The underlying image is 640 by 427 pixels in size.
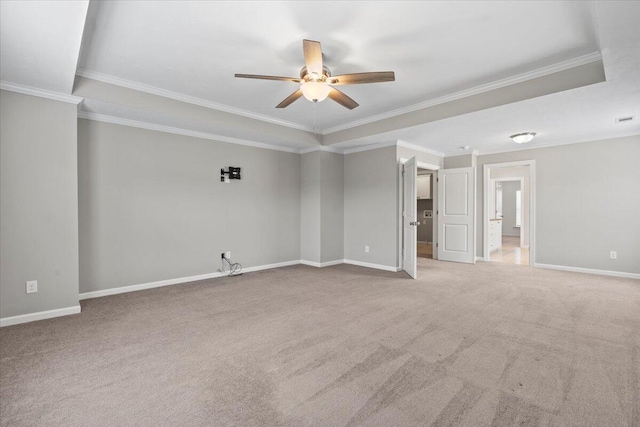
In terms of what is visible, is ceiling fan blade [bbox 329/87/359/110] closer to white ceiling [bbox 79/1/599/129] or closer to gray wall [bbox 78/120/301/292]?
white ceiling [bbox 79/1/599/129]

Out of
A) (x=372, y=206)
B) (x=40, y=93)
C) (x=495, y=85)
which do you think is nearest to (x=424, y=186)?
(x=372, y=206)

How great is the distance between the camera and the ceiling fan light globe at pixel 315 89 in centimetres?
290

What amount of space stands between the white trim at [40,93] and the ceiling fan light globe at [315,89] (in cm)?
241

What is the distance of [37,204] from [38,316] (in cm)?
112

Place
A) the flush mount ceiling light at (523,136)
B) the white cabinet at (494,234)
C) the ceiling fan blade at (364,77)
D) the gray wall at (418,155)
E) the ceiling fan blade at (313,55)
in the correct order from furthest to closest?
the white cabinet at (494,234), the gray wall at (418,155), the flush mount ceiling light at (523,136), the ceiling fan blade at (364,77), the ceiling fan blade at (313,55)

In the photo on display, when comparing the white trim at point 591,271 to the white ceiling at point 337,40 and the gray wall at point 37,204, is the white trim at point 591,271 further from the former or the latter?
the gray wall at point 37,204

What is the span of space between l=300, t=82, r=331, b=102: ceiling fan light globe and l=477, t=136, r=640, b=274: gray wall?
4.85m

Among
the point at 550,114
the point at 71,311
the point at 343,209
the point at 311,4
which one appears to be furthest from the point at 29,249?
the point at 550,114

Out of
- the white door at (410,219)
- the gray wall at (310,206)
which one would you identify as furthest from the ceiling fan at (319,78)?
the gray wall at (310,206)

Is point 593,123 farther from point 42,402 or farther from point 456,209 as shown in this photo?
point 42,402

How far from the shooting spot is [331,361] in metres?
2.27

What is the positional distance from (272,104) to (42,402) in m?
3.72

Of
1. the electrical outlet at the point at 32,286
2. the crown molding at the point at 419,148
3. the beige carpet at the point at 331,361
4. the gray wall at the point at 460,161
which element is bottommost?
the beige carpet at the point at 331,361

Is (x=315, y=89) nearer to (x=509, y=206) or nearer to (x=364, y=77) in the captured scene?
(x=364, y=77)
